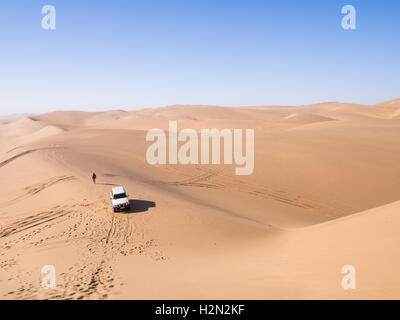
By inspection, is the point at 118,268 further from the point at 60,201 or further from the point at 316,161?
the point at 316,161

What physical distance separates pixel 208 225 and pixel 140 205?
3744 millimetres

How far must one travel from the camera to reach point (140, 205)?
12.5 meters

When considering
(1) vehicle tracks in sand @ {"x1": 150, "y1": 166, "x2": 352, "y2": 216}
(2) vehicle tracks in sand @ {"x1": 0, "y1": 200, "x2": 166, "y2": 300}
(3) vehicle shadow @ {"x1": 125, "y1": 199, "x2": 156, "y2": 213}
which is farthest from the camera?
(1) vehicle tracks in sand @ {"x1": 150, "y1": 166, "x2": 352, "y2": 216}

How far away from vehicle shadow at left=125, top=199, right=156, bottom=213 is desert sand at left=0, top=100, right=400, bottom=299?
50mm

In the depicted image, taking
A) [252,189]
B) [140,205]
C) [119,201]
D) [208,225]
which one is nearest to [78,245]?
[119,201]

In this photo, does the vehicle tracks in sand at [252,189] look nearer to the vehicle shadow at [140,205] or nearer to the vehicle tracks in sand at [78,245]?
the vehicle shadow at [140,205]

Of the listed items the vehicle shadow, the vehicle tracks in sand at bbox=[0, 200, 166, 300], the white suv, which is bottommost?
the vehicle tracks in sand at bbox=[0, 200, 166, 300]

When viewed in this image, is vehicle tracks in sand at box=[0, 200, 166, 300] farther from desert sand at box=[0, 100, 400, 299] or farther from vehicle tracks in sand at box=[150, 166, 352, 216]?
vehicle tracks in sand at box=[150, 166, 352, 216]

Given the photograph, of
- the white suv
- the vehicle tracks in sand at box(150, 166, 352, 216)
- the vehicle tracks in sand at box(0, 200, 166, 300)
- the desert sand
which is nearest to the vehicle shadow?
the desert sand

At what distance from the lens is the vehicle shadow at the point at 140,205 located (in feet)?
39.3

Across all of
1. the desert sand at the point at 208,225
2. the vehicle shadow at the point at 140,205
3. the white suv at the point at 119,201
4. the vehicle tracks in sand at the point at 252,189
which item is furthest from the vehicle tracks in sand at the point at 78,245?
the vehicle tracks in sand at the point at 252,189

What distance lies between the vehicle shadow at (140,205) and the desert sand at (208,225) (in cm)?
5

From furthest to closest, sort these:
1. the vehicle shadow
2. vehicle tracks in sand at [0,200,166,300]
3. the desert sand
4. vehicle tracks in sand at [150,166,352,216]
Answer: vehicle tracks in sand at [150,166,352,216], the vehicle shadow, vehicle tracks in sand at [0,200,166,300], the desert sand

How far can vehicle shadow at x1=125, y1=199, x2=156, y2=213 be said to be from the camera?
11984mm
